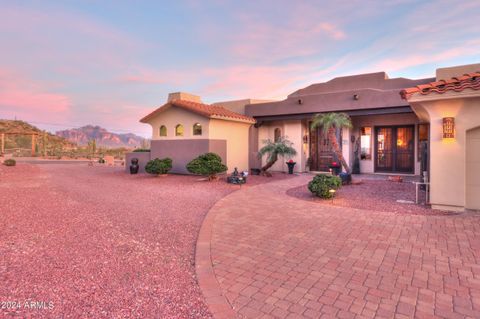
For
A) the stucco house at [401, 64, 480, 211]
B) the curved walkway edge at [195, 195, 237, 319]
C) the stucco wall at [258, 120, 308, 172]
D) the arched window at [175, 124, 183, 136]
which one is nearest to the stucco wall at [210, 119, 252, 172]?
the stucco wall at [258, 120, 308, 172]

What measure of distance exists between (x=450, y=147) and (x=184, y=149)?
12270 mm

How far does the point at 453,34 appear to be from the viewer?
11031 millimetres

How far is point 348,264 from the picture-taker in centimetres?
367

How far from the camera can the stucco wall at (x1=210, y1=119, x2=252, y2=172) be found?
14797 mm

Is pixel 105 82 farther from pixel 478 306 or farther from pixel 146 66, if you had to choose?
pixel 478 306

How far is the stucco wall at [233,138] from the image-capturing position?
48.5ft

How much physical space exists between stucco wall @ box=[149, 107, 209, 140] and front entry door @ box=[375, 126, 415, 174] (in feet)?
34.2

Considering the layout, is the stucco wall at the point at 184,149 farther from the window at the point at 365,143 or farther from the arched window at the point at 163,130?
the window at the point at 365,143

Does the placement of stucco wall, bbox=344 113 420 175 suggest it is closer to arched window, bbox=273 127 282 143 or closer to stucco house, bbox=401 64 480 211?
arched window, bbox=273 127 282 143

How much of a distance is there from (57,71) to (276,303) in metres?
21.3

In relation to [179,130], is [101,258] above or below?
below

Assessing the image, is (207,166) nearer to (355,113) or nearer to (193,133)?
(193,133)

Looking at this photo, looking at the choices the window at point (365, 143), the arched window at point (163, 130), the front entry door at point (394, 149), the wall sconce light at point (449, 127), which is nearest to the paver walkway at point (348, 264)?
the wall sconce light at point (449, 127)

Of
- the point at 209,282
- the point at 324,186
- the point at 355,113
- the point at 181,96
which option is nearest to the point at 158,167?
the point at 181,96
